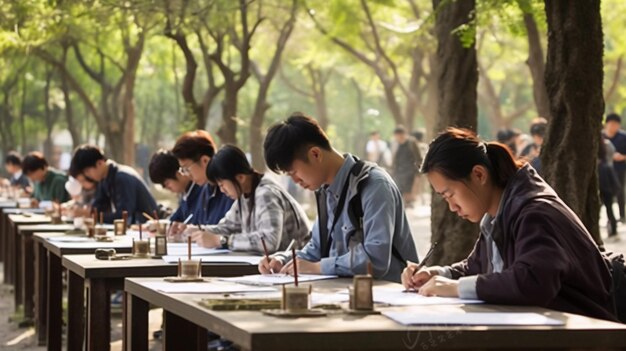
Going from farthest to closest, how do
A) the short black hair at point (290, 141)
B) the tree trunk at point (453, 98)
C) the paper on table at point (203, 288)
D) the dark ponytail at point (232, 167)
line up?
the tree trunk at point (453, 98) < the dark ponytail at point (232, 167) < the short black hair at point (290, 141) < the paper on table at point (203, 288)

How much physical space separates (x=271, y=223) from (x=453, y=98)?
4.07m

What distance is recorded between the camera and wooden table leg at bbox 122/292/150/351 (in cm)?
663

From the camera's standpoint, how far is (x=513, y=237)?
18.3 feet

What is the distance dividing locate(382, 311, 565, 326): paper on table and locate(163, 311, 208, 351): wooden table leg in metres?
1.66

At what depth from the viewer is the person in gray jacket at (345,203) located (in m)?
6.91

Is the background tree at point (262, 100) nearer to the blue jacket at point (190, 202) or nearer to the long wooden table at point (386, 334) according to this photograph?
the blue jacket at point (190, 202)

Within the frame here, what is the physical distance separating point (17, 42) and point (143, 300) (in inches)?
474

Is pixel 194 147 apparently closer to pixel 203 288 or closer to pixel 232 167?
pixel 232 167

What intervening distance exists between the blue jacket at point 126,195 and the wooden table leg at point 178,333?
6.93 meters

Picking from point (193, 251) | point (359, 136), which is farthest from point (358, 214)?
point (359, 136)

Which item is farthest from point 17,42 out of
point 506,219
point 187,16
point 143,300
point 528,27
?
point 506,219

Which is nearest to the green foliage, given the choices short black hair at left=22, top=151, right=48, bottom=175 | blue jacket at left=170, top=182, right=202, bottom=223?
short black hair at left=22, top=151, right=48, bottom=175

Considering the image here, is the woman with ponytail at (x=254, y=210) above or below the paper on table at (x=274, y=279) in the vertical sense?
above

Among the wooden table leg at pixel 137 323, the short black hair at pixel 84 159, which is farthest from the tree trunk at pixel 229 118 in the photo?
the wooden table leg at pixel 137 323
